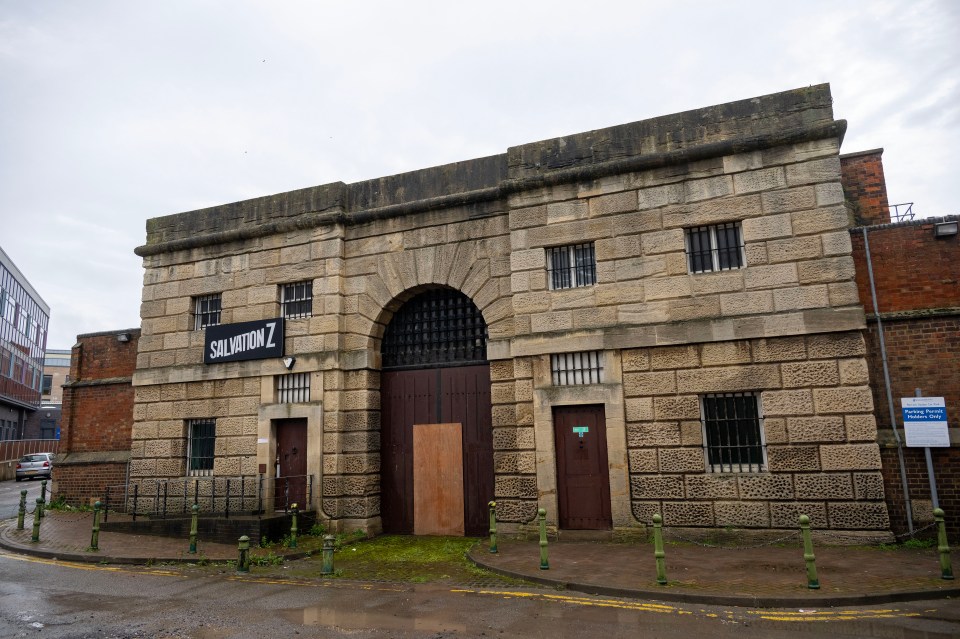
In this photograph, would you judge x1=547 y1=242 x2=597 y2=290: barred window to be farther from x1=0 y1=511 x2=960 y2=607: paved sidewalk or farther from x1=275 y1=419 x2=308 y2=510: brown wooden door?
x1=275 y1=419 x2=308 y2=510: brown wooden door

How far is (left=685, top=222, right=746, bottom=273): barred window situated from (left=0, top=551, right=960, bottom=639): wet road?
21.0 ft

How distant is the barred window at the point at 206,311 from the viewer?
16.6m

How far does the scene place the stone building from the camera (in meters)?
11.2

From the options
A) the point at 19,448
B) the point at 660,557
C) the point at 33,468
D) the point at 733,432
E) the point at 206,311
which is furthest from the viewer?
the point at 19,448

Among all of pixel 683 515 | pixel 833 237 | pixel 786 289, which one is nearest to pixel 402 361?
pixel 683 515

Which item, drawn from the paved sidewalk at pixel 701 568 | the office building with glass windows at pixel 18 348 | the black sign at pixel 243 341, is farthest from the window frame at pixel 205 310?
the office building with glass windows at pixel 18 348

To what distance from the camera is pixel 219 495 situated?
49.2 feet

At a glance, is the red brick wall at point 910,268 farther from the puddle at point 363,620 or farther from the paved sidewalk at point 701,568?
the puddle at point 363,620

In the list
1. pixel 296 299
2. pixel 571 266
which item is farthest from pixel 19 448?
pixel 571 266

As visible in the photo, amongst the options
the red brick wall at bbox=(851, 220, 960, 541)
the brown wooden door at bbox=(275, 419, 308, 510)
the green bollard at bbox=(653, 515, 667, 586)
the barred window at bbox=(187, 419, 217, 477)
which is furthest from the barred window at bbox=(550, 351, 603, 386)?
the barred window at bbox=(187, 419, 217, 477)

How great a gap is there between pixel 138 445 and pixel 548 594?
12775 millimetres

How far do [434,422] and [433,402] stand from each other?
46 centimetres

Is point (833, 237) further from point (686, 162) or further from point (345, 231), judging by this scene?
point (345, 231)

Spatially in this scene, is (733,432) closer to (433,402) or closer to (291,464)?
(433,402)
